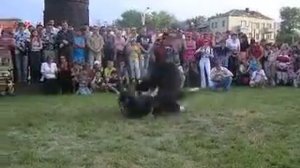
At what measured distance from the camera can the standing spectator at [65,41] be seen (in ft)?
51.8

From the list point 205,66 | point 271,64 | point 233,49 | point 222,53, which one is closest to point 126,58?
point 205,66

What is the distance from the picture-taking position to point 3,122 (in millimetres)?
10109


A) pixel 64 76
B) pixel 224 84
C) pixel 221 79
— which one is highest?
pixel 64 76

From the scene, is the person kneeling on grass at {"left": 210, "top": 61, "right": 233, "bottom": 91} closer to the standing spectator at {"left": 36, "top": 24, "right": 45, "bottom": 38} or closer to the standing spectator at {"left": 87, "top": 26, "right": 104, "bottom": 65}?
the standing spectator at {"left": 87, "top": 26, "right": 104, "bottom": 65}

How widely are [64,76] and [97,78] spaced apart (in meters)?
0.97

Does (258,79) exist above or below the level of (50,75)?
below

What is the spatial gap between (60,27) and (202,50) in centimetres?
438

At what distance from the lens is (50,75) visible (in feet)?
50.8

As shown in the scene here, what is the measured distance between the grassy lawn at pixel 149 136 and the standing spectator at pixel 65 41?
2.82 m

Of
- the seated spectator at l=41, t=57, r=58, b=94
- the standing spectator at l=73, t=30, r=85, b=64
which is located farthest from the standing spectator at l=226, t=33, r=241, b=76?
the seated spectator at l=41, t=57, r=58, b=94

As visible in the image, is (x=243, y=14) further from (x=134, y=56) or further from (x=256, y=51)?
(x=134, y=56)

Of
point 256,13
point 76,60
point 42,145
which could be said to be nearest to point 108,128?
point 42,145

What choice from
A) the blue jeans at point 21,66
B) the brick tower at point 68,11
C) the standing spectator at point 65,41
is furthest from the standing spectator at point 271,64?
the blue jeans at point 21,66

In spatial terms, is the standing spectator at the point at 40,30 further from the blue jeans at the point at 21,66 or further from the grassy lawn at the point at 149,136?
the grassy lawn at the point at 149,136
